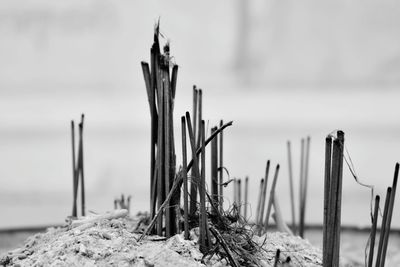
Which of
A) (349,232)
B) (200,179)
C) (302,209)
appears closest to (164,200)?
(200,179)

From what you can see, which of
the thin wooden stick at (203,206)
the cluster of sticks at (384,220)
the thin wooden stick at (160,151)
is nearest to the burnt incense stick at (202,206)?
the thin wooden stick at (203,206)

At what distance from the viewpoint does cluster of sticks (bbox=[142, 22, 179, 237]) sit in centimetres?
102

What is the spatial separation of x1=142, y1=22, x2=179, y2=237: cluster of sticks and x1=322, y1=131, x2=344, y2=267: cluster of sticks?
256 mm

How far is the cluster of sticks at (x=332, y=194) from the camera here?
84 centimetres

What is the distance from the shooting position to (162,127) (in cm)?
103

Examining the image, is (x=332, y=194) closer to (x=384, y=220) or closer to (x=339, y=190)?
(x=339, y=190)

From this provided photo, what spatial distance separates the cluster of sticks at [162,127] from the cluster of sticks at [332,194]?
0.84ft

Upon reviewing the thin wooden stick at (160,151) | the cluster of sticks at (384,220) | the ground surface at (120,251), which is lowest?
the ground surface at (120,251)

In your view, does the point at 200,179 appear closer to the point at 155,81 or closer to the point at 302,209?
the point at 155,81

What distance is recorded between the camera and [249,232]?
103 cm

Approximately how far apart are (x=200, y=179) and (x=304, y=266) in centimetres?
25

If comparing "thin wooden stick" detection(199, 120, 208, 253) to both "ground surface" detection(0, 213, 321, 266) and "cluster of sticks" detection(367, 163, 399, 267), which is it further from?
"cluster of sticks" detection(367, 163, 399, 267)

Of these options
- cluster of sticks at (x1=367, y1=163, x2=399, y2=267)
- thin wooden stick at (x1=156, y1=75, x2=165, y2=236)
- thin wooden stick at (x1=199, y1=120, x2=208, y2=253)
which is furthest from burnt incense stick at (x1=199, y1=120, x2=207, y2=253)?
cluster of sticks at (x1=367, y1=163, x2=399, y2=267)

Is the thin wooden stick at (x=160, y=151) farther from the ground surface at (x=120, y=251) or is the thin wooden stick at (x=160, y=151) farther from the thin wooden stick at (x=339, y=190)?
the thin wooden stick at (x=339, y=190)
